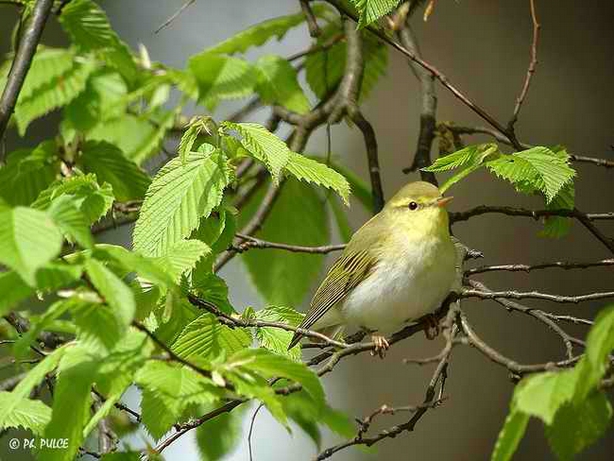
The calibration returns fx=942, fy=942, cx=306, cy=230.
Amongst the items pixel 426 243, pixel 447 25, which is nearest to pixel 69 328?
pixel 426 243

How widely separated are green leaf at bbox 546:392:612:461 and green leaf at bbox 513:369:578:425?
66 mm

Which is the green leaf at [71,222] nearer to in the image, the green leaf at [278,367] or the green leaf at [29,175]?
the green leaf at [278,367]

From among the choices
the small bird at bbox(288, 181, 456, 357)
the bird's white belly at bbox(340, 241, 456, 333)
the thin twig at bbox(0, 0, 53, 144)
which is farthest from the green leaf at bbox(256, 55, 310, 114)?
the thin twig at bbox(0, 0, 53, 144)

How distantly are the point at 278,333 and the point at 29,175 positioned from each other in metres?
1.37

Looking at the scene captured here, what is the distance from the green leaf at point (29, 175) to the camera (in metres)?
3.50

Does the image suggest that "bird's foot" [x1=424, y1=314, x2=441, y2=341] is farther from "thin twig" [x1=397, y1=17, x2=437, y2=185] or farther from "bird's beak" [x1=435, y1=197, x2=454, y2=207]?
"thin twig" [x1=397, y1=17, x2=437, y2=185]

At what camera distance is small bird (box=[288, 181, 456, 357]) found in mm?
3146

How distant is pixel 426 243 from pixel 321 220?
861 mm

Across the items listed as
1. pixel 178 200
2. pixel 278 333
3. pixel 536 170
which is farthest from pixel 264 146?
pixel 536 170

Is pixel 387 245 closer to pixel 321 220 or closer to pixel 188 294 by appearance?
pixel 321 220

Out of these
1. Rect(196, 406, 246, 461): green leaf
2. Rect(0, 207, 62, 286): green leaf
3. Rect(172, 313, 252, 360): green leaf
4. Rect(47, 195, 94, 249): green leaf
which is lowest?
Rect(196, 406, 246, 461): green leaf

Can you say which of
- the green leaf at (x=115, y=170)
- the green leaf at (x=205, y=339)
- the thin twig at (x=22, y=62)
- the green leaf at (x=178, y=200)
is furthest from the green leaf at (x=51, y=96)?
the green leaf at (x=205, y=339)

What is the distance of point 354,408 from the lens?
18.0ft

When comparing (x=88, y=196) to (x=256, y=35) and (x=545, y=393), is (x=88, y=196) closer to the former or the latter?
(x=545, y=393)
